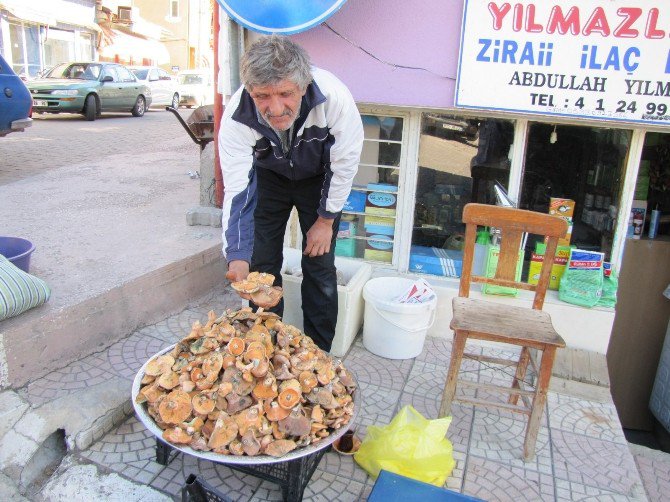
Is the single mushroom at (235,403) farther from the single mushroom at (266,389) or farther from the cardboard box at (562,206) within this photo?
the cardboard box at (562,206)

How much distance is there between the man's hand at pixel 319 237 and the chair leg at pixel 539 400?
1.25 metres

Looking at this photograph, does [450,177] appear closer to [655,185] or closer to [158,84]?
[655,185]

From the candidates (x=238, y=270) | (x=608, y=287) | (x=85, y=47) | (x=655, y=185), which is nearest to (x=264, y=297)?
(x=238, y=270)

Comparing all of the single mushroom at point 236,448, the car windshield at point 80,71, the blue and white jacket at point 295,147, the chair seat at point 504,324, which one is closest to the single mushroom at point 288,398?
the single mushroom at point 236,448

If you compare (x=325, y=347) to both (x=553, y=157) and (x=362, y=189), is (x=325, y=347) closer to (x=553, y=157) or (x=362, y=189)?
(x=362, y=189)

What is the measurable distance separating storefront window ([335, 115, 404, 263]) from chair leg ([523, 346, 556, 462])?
165 centimetres

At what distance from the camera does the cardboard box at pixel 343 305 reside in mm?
3424

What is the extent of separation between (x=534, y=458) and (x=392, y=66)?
2.43 m

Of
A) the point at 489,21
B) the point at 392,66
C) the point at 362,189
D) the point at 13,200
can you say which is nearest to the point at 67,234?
the point at 13,200

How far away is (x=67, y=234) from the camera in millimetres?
4195

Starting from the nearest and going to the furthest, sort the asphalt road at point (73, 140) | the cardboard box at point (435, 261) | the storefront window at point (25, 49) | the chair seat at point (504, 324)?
the chair seat at point (504, 324) < the cardboard box at point (435, 261) < the asphalt road at point (73, 140) < the storefront window at point (25, 49)

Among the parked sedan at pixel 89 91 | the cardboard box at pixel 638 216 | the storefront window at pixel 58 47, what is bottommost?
the cardboard box at pixel 638 216

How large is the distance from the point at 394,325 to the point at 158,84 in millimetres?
19440

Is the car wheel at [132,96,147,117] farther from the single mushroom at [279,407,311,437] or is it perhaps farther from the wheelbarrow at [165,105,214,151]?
the single mushroom at [279,407,311,437]
